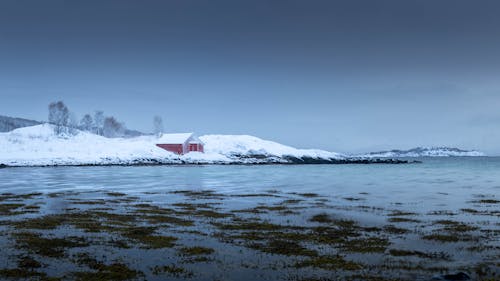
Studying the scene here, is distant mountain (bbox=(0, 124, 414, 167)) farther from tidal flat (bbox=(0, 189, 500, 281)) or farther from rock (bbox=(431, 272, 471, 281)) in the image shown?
rock (bbox=(431, 272, 471, 281))

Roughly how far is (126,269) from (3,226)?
Answer: 12447mm

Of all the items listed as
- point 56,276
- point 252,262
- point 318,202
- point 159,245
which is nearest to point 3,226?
point 159,245

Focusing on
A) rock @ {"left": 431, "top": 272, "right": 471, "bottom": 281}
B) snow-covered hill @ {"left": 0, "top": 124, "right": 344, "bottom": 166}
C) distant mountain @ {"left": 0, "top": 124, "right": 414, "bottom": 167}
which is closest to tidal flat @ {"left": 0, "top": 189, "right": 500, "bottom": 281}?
rock @ {"left": 431, "top": 272, "right": 471, "bottom": 281}

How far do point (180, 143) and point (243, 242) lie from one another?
153 meters

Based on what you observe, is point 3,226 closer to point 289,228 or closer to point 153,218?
point 153,218

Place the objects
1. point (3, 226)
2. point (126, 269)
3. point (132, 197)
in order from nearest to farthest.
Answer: point (126, 269) < point (3, 226) < point (132, 197)

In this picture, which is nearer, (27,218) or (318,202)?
(27,218)

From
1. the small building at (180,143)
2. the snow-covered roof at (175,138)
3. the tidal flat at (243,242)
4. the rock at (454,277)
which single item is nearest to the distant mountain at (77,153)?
the small building at (180,143)

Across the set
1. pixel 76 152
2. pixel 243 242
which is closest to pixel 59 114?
pixel 76 152

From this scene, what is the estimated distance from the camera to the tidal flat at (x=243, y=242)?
53.1 ft

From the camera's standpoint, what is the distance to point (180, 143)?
17175 centimetres

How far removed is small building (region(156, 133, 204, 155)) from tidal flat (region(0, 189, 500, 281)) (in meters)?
136

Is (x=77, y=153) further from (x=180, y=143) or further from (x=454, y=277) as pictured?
A: (x=454, y=277)

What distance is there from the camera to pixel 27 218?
91.2 feet
